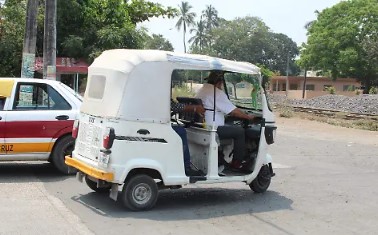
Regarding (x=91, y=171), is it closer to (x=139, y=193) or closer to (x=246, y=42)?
(x=139, y=193)

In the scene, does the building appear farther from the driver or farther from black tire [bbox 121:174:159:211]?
black tire [bbox 121:174:159:211]

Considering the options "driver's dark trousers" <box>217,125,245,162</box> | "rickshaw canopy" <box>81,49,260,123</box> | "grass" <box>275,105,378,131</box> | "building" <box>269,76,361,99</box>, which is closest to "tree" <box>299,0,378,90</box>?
"building" <box>269,76,361,99</box>

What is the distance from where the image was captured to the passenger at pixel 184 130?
778cm

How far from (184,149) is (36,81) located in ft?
11.7

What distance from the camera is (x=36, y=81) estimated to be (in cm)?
980

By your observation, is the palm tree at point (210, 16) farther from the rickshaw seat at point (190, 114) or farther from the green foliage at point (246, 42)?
the rickshaw seat at point (190, 114)

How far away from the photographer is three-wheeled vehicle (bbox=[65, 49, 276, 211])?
284 inches

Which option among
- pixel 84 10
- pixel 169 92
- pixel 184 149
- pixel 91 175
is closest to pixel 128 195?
pixel 91 175

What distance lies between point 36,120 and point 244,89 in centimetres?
368

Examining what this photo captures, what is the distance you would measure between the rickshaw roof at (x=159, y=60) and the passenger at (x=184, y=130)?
0.72 metres

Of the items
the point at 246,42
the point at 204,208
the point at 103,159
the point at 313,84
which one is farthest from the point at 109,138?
the point at 246,42

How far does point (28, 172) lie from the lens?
10234mm

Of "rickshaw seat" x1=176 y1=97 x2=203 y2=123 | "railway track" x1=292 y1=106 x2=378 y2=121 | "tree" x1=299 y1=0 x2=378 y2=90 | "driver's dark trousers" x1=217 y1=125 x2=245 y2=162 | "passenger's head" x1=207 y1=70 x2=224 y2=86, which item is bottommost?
"railway track" x1=292 y1=106 x2=378 y2=121

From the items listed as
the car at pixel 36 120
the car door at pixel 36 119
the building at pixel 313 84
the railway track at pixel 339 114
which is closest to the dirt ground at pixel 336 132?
the railway track at pixel 339 114
